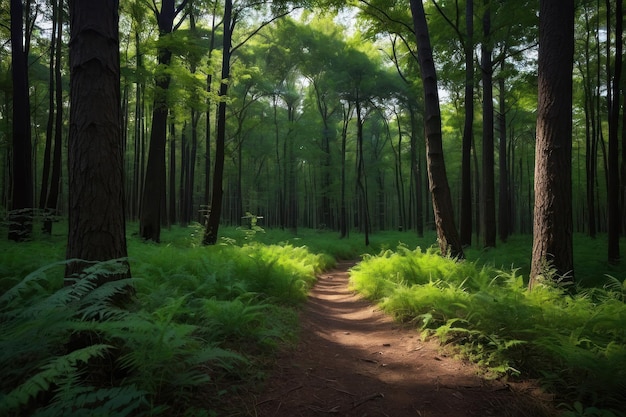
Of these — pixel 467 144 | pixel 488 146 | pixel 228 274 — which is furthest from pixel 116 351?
pixel 488 146

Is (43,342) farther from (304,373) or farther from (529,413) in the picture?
(529,413)

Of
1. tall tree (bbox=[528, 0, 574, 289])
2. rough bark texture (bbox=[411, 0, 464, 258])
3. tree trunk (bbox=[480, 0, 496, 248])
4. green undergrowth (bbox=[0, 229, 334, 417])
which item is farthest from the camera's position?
tree trunk (bbox=[480, 0, 496, 248])

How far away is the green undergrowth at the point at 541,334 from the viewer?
8.35 feet

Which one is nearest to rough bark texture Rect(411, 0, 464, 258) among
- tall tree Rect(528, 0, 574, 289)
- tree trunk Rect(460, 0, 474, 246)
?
tall tree Rect(528, 0, 574, 289)

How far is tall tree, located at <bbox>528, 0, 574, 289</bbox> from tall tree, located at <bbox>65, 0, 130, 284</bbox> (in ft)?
18.8

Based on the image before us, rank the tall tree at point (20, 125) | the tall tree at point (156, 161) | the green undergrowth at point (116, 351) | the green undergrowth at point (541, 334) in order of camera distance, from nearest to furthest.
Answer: the green undergrowth at point (116, 351) < the green undergrowth at point (541, 334) < the tall tree at point (20, 125) < the tall tree at point (156, 161)

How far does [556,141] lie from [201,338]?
5525mm

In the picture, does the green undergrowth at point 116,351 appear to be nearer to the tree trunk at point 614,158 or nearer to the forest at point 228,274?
the forest at point 228,274

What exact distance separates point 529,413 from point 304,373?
1963mm

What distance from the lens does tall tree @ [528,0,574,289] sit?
478 centimetres

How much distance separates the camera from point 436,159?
7.43m

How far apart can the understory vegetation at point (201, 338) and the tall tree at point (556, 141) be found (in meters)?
0.64

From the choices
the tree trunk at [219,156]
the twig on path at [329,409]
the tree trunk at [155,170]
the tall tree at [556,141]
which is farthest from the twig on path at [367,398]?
the tree trunk at [155,170]

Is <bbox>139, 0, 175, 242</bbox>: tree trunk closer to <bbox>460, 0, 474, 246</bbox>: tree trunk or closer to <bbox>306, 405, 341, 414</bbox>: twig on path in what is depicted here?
<bbox>306, 405, 341, 414</bbox>: twig on path
